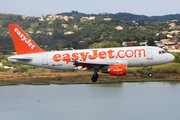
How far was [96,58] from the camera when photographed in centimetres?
3316

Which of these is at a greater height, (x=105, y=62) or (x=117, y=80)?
(x=105, y=62)

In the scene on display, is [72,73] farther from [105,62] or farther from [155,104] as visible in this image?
[155,104]

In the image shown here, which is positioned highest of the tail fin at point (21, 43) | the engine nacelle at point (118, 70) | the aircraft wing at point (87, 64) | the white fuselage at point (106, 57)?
the tail fin at point (21, 43)

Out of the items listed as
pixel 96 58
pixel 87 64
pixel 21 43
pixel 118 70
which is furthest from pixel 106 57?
pixel 21 43

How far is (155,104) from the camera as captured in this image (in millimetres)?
21438

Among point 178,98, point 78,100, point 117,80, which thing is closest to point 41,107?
point 78,100

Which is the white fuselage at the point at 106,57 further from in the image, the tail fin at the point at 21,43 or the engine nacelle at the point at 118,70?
the engine nacelle at the point at 118,70

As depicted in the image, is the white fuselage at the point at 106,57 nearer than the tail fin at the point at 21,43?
Yes

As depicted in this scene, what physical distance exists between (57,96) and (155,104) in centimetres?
908

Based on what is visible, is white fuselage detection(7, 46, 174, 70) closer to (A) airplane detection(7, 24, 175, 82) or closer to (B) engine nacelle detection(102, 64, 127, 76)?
(A) airplane detection(7, 24, 175, 82)

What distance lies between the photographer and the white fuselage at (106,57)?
1287 inches

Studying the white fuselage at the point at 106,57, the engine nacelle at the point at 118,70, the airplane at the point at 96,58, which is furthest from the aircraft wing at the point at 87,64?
the engine nacelle at the point at 118,70

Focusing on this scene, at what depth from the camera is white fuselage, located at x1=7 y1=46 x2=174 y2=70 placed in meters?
32.7

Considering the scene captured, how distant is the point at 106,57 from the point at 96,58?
1165 millimetres
